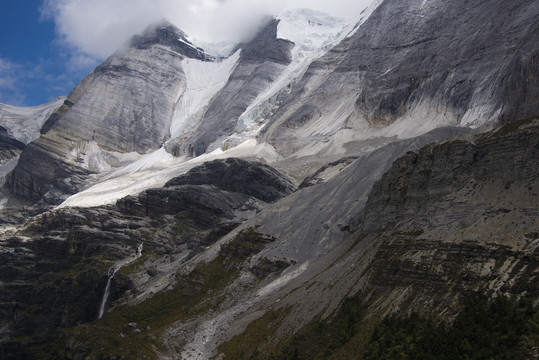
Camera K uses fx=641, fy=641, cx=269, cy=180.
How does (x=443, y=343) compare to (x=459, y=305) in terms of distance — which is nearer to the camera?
Result: (x=443, y=343)

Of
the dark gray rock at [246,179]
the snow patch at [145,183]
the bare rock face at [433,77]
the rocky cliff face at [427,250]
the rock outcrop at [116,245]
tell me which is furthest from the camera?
the snow patch at [145,183]

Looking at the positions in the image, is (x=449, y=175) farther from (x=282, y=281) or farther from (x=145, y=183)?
(x=145, y=183)

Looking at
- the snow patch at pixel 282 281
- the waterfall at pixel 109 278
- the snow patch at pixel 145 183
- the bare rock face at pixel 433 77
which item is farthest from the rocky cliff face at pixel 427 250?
the snow patch at pixel 145 183

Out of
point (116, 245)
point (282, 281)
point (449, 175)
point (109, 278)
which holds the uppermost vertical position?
point (116, 245)

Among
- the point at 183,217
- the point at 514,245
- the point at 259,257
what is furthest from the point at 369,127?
the point at 514,245

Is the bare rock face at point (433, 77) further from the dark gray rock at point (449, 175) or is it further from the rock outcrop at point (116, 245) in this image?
the dark gray rock at point (449, 175)

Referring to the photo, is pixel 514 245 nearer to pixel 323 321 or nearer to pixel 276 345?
pixel 323 321

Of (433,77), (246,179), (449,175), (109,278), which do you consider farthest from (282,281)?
(433,77)

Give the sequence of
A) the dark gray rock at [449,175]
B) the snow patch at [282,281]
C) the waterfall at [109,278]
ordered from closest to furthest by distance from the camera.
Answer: the dark gray rock at [449,175] → the snow patch at [282,281] → the waterfall at [109,278]
